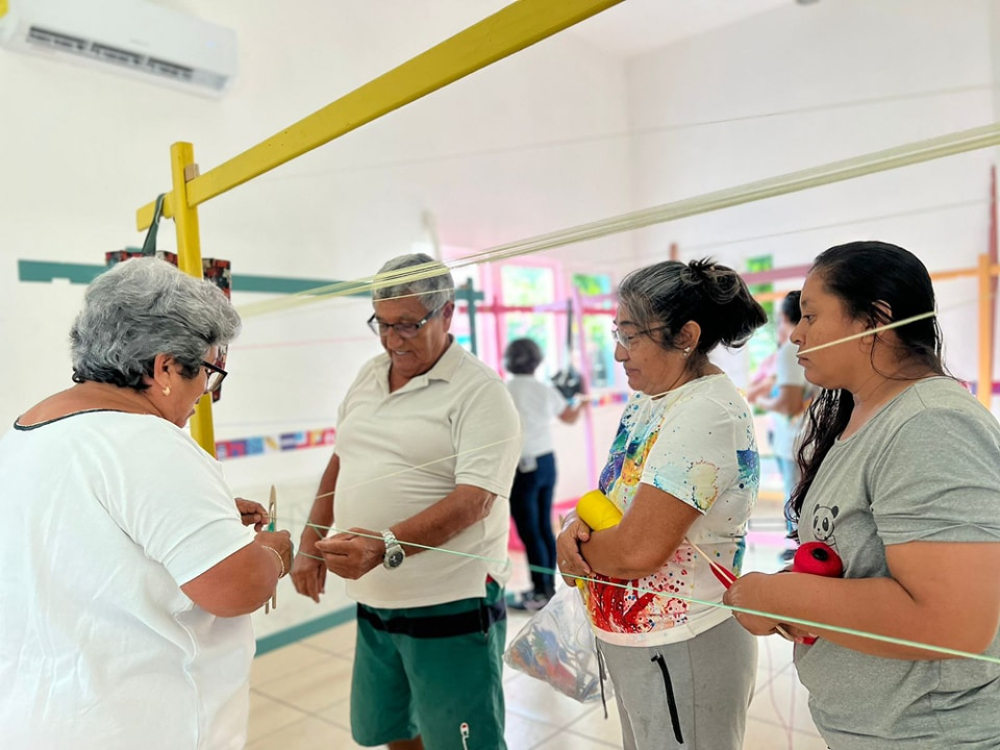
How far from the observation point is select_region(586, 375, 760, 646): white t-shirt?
1.07m

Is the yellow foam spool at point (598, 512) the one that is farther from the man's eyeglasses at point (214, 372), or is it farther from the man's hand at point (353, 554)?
the man's eyeglasses at point (214, 372)

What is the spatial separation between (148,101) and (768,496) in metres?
3.68

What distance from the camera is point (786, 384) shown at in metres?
3.40

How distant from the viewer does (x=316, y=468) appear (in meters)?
3.59

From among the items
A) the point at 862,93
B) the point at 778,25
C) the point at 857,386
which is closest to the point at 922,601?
the point at 857,386

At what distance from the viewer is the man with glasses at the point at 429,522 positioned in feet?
4.93

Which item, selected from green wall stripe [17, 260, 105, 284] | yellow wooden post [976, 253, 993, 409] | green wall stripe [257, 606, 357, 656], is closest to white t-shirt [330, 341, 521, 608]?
green wall stripe [17, 260, 105, 284]

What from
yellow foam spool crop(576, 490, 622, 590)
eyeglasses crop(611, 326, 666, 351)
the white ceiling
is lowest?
yellow foam spool crop(576, 490, 622, 590)

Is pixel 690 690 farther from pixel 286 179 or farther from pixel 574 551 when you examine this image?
pixel 286 179

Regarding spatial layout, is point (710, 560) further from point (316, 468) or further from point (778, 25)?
point (778, 25)

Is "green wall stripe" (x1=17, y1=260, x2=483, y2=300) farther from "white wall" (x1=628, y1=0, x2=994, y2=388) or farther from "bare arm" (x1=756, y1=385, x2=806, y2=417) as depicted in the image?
"white wall" (x1=628, y1=0, x2=994, y2=388)

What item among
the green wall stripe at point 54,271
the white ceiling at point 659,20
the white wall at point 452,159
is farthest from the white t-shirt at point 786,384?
the green wall stripe at point 54,271


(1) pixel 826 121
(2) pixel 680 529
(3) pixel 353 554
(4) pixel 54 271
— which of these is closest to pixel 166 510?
(3) pixel 353 554

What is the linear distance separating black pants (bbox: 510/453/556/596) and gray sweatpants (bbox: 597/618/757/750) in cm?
237
